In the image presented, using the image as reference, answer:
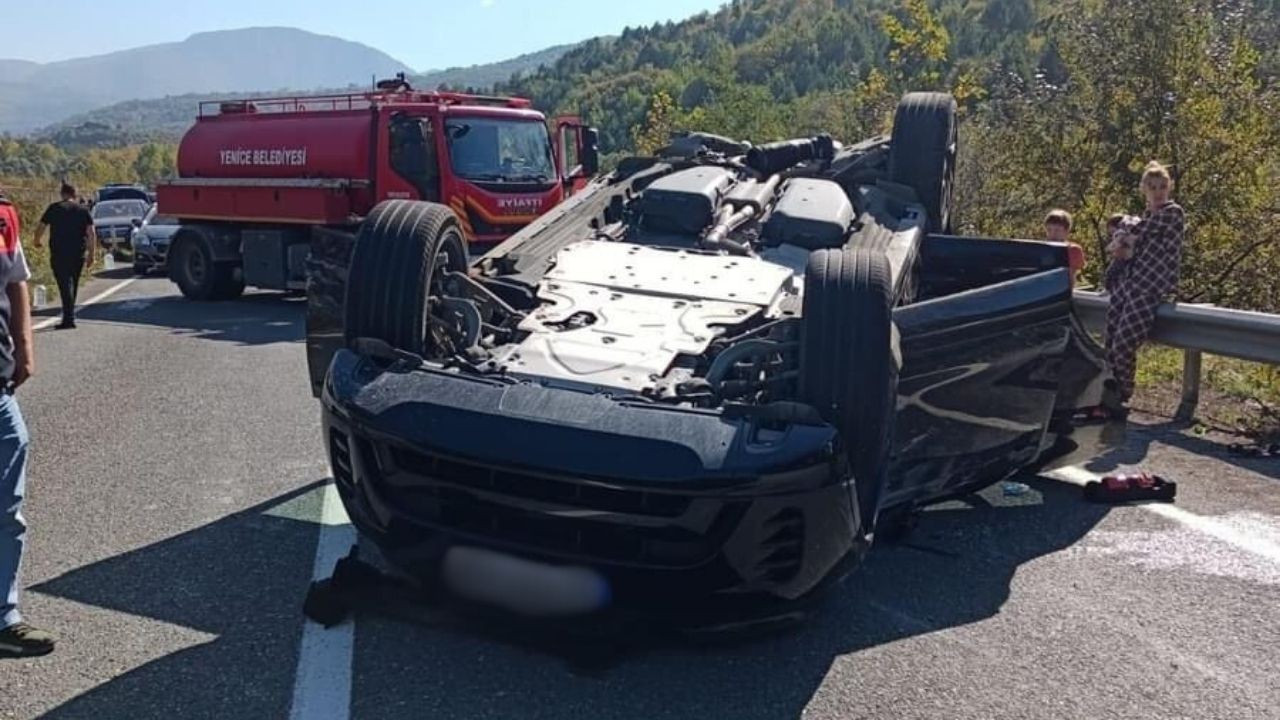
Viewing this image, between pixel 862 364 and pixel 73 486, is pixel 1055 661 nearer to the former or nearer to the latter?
pixel 862 364

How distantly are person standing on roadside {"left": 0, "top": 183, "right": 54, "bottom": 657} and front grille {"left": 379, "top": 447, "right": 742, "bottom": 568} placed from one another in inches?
51.6

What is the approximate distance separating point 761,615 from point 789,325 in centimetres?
103

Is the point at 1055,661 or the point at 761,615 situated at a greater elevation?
the point at 761,615

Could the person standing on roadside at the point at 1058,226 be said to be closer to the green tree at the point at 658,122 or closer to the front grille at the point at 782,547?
the front grille at the point at 782,547

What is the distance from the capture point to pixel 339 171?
14.3 m

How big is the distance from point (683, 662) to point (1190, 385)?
16.5 feet

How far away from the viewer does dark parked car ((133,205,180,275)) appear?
824 inches

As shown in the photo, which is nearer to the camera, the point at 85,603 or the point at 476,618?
the point at 476,618

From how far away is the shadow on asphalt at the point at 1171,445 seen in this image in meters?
6.06

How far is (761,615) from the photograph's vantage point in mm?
3377

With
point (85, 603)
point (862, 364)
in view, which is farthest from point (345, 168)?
point (862, 364)

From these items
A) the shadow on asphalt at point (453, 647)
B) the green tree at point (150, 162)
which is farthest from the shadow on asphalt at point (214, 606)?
the green tree at point (150, 162)

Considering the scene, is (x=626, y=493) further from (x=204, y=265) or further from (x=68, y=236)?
(x=204, y=265)

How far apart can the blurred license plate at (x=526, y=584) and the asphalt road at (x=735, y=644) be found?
0.21m
